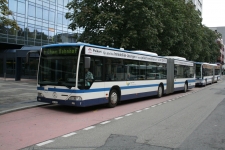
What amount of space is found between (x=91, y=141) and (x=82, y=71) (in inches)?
167

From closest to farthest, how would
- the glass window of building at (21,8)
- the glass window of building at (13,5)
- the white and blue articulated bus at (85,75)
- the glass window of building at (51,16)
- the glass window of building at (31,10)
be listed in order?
1. the white and blue articulated bus at (85,75)
2. the glass window of building at (13,5)
3. the glass window of building at (21,8)
4. the glass window of building at (31,10)
5. the glass window of building at (51,16)

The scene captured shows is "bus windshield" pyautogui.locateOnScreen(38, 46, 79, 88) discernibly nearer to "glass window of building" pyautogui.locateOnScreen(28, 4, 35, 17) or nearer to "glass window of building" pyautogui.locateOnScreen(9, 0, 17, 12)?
"glass window of building" pyautogui.locateOnScreen(9, 0, 17, 12)

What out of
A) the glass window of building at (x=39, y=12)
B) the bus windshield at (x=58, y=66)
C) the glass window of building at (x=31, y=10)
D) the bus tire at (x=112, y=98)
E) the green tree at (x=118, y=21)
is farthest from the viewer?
the glass window of building at (x=39, y=12)

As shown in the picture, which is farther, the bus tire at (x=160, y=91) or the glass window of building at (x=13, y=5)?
the glass window of building at (x=13, y=5)

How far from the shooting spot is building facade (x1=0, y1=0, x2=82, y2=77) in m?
36.2

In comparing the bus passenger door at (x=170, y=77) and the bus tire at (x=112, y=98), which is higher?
the bus passenger door at (x=170, y=77)

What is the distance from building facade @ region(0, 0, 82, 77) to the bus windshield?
2364 centimetres

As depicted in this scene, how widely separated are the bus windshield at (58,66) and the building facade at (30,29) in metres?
23.6

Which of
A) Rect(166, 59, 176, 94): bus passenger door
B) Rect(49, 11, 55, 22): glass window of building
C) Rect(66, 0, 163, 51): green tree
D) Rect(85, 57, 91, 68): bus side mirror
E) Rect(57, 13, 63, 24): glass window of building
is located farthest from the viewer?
Rect(57, 13, 63, 24): glass window of building

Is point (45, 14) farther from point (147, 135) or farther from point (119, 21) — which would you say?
point (147, 135)

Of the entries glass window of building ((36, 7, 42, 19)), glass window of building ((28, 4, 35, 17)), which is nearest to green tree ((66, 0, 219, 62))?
glass window of building ((28, 4, 35, 17))

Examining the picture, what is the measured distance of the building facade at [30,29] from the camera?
36.2 meters

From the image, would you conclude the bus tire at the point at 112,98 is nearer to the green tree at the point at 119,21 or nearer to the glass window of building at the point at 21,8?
the green tree at the point at 119,21

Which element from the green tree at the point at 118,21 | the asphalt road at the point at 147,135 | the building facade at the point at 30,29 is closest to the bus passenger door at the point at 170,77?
the green tree at the point at 118,21
